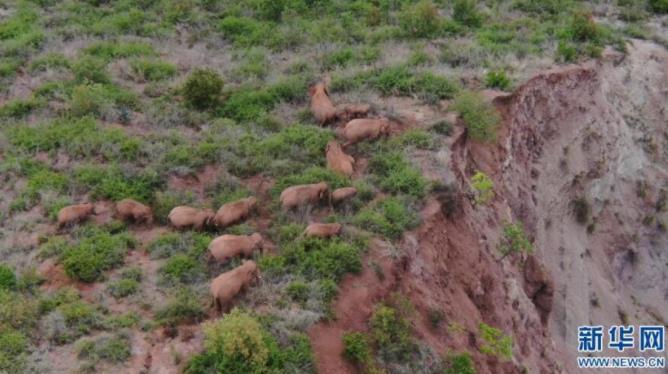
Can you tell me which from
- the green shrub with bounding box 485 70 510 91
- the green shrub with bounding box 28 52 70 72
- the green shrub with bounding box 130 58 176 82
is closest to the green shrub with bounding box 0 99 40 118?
the green shrub with bounding box 28 52 70 72

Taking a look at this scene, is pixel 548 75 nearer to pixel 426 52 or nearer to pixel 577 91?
pixel 577 91

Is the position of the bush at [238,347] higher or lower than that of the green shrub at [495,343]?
higher

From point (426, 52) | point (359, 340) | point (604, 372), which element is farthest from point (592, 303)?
point (359, 340)

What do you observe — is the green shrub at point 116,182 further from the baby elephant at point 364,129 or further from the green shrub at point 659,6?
the green shrub at point 659,6

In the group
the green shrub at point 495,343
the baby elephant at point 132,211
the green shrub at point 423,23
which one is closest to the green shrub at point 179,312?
the baby elephant at point 132,211

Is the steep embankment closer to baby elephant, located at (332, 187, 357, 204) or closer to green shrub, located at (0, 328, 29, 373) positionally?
baby elephant, located at (332, 187, 357, 204)

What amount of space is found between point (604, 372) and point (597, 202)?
4.32m

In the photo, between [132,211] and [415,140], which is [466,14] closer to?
[415,140]

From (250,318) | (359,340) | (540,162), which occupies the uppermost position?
(250,318)

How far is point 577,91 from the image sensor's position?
17719 mm

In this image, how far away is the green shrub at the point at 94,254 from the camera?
10.3m

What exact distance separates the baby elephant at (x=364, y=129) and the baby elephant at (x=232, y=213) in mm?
2695

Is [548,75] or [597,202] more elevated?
[548,75]

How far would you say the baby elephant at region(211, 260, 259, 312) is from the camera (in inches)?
372
